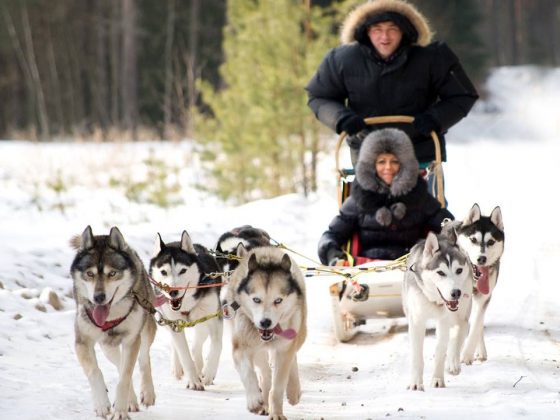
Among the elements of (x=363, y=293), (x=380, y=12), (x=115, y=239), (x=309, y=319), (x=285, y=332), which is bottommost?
(x=309, y=319)

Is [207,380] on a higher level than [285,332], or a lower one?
lower

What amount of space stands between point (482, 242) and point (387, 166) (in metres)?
1.10

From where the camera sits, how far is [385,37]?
6902mm

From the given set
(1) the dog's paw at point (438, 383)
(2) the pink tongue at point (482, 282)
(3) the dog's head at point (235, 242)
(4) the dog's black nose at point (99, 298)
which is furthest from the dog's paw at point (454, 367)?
(4) the dog's black nose at point (99, 298)

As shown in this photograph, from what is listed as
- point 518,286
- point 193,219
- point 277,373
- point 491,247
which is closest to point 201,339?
point 277,373

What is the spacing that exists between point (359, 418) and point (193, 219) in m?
6.85

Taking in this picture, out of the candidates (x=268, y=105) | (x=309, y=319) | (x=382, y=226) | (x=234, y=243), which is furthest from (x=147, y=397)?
(x=268, y=105)

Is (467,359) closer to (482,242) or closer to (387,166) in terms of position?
(482,242)

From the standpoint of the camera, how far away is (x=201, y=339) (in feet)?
17.5

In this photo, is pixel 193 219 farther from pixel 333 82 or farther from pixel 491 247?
pixel 491 247

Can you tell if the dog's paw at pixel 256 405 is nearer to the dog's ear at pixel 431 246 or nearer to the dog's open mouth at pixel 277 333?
the dog's open mouth at pixel 277 333

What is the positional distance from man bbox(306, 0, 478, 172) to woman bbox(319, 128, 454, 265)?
1.80 ft

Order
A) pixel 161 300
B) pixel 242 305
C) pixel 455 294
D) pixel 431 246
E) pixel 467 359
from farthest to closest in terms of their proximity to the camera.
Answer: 1. pixel 467 359
2. pixel 161 300
3. pixel 431 246
4. pixel 455 294
5. pixel 242 305

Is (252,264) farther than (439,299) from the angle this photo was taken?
No
